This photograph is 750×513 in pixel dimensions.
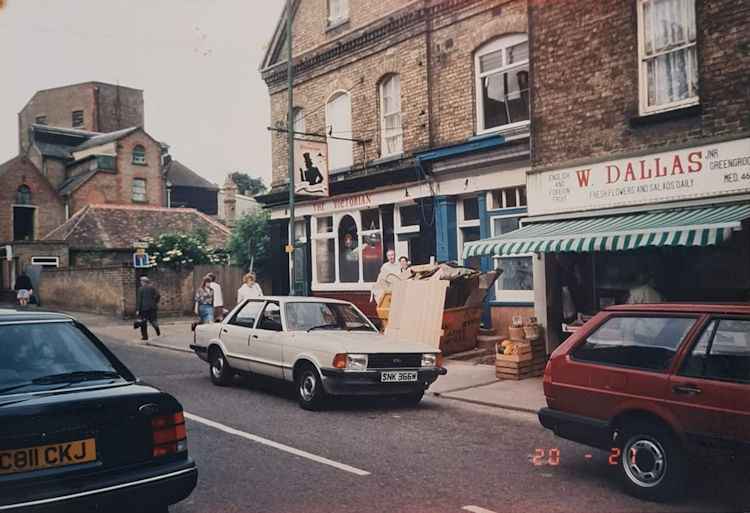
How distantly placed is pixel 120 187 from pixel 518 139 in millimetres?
41538

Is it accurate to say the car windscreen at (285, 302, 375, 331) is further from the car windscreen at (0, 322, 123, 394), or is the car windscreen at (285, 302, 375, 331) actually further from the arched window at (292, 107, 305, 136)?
the arched window at (292, 107, 305, 136)

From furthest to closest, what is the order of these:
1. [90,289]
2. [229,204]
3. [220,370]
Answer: [229,204] < [90,289] < [220,370]

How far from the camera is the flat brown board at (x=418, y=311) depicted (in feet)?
41.8

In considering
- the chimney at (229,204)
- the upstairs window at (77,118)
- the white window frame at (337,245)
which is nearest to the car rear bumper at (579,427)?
the white window frame at (337,245)

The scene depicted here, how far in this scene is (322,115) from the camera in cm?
1998

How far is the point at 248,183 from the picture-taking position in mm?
82312

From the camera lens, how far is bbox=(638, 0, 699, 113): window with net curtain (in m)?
10.3

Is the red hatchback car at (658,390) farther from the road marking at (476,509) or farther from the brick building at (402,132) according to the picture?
the brick building at (402,132)

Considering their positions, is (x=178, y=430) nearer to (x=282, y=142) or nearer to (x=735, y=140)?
(x=735, y=140)

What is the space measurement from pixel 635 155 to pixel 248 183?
7474 centimetres

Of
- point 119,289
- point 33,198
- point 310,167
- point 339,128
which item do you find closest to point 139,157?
point 33,198

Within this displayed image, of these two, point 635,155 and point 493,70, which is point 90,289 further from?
point 635,155

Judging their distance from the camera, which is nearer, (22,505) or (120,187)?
(22,505)

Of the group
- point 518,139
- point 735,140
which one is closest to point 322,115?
point 518,139
